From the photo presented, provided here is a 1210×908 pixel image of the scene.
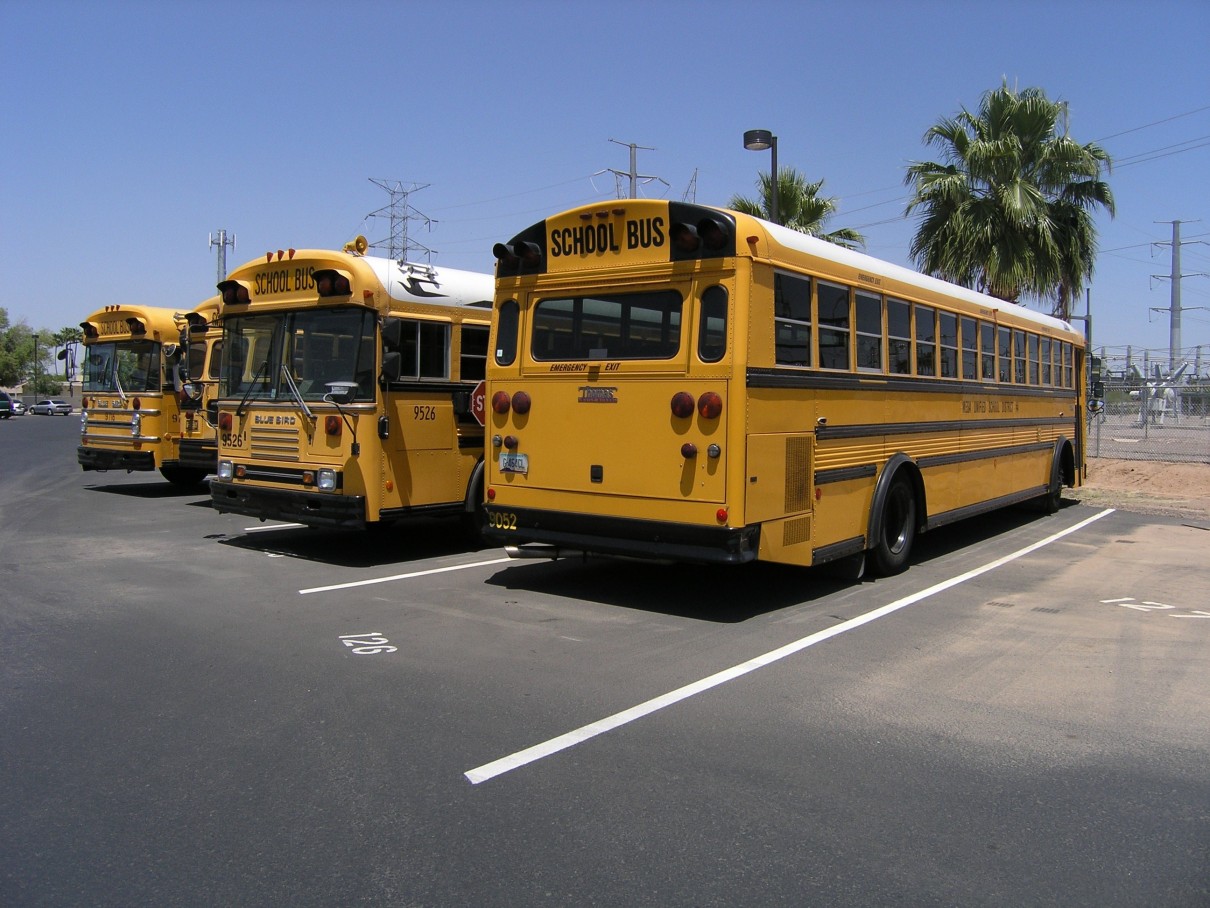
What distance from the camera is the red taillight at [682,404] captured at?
7.07m

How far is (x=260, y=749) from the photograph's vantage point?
4.57 m

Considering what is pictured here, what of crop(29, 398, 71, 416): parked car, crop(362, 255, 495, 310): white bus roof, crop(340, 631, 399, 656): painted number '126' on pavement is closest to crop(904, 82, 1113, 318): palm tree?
crop(362, 255, 495, 310): white bus roof

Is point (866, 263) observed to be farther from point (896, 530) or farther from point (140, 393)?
point (140, 393)

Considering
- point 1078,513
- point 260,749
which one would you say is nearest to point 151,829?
point 260,749

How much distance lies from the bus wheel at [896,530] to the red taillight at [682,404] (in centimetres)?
275

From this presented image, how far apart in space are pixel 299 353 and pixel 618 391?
3.76 meters

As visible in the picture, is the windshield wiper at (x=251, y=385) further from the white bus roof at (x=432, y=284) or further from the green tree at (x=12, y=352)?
the green tree at (x=12, y=352)

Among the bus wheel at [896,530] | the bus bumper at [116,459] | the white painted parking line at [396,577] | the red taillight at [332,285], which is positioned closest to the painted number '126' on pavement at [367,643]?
the white painted parking line at [396,577]

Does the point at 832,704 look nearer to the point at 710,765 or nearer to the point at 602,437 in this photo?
the point at 710,765

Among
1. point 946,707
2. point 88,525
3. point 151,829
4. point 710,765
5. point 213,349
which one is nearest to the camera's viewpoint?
point 151,829

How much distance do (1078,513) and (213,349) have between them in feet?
44.5

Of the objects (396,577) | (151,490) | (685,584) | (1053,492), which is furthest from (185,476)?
(1053,492)

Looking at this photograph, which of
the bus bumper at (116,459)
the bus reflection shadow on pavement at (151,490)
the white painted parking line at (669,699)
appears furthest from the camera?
the bus reflection shadow on pavement at (151,490)

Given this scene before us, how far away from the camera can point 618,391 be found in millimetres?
7488
